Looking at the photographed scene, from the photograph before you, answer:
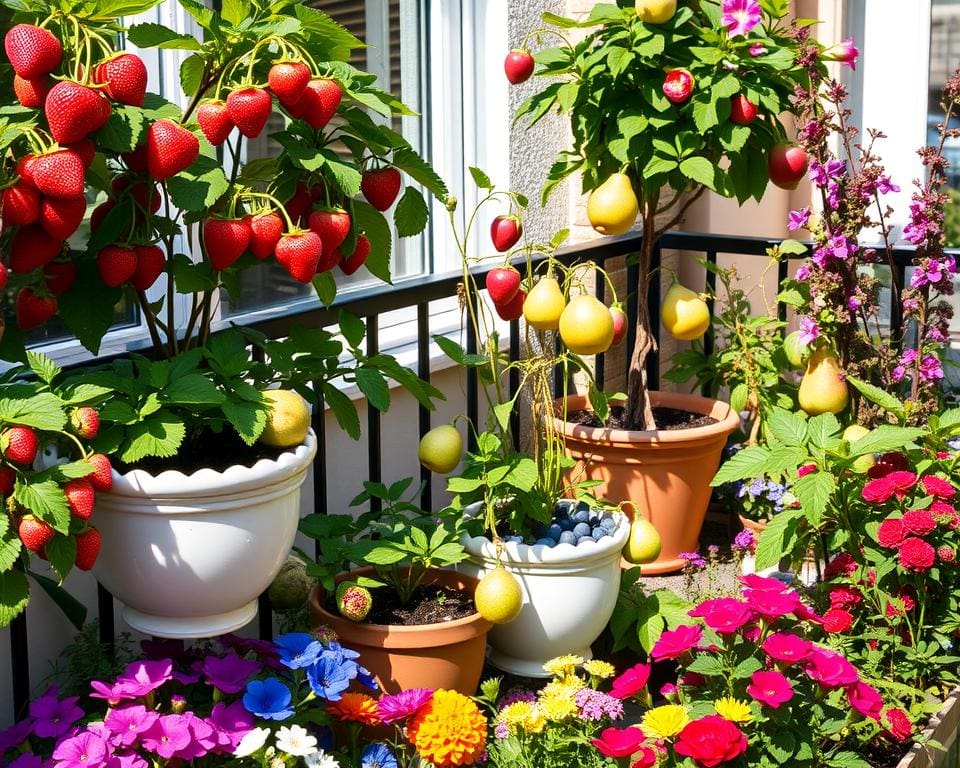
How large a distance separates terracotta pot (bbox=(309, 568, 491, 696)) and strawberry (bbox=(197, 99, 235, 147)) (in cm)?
78

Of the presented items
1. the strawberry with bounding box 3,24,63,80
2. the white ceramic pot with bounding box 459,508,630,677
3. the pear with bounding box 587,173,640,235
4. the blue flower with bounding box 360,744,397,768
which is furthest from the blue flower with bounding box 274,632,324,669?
the pear with bounding box 587,173,640,235

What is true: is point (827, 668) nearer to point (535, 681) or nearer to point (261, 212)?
point (535, 681)

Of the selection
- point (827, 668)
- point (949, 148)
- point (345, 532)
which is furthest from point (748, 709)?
point (949, 148)

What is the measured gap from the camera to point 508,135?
121 inches

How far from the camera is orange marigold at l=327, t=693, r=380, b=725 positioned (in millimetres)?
1764

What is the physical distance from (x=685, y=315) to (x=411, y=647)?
111 cm

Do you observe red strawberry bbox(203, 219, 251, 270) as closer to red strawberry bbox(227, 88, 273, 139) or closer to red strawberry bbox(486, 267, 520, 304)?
red strawberry bbox(227, 88, 273, 139)

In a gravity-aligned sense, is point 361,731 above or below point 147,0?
below

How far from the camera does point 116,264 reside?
4.96 feet

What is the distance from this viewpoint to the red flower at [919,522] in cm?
209

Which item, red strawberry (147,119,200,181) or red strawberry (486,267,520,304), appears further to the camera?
→ red strawberry (486,267,520,304)

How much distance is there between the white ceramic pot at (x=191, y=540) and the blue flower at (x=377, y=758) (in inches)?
11.5

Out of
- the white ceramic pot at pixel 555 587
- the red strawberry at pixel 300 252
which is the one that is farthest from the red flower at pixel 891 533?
the red strawberry at pixel 300 252

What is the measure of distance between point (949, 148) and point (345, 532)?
17.4ft
